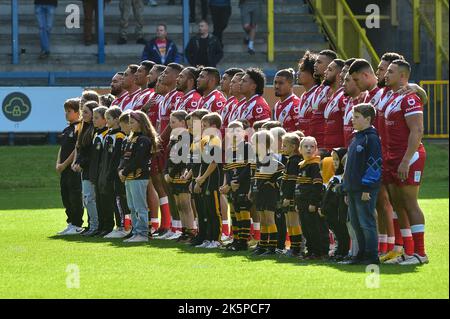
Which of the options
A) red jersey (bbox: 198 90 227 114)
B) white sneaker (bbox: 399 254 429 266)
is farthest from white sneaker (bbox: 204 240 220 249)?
white sneaker (bbox: 399 254 429 266)

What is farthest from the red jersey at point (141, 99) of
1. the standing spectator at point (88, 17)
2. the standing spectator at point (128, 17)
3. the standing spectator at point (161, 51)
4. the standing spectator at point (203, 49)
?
the standing spectator at point (128, 17)

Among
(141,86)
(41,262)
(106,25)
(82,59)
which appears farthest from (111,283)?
(106,25)

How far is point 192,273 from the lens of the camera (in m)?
12.0

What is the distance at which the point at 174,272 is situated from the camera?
12.2 metres

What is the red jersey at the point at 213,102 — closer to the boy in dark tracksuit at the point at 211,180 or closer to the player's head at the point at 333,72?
the boy in dark tracksuit at the point at 211,180

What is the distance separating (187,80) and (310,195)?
3.72 m

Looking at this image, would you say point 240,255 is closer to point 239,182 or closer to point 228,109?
point 239,182

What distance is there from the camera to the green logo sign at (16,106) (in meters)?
24.6

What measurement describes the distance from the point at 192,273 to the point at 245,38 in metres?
18.1

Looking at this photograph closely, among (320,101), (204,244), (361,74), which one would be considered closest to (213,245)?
(204,244)

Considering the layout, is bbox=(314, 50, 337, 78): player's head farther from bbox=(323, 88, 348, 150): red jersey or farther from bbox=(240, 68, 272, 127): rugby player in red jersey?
bbox=(240, 68, 272, 127): rugby player in red jersey

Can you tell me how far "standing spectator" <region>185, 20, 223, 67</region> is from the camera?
24.9 metres

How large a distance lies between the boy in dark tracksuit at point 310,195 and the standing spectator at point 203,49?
12002mm
